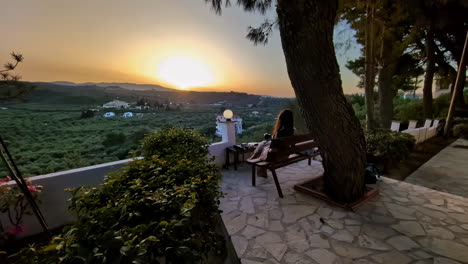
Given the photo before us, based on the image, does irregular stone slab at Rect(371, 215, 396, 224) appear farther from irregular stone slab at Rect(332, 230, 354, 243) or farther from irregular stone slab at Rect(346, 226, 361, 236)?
irregular stone slab at Rect(332, 230, 354, 243)

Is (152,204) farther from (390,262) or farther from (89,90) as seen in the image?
(89,90)

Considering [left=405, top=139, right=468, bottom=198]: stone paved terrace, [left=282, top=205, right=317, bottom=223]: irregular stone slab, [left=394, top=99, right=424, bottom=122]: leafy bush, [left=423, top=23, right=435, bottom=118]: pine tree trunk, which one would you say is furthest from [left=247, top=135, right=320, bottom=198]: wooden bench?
[left=394, top=99, right=424, bottom=122]: leafy bush

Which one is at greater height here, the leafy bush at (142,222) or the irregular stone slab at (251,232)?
the leafy bush at (142,222)

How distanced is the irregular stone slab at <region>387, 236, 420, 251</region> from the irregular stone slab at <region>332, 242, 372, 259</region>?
0.38 metres

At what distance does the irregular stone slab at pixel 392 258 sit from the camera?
192 cm

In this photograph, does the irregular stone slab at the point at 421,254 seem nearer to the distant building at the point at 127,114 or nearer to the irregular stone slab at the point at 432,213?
the irregular stone slab at the point at 432,213

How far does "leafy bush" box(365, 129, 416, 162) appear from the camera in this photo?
436cm

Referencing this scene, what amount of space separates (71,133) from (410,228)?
811 centimetres

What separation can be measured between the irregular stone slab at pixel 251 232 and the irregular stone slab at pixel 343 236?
0.89m

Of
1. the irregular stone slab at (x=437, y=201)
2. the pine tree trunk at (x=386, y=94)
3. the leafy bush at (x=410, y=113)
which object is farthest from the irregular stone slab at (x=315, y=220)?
the leafy bush at (x=410, y=113)

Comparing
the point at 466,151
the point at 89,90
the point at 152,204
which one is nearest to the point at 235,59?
the point at 89,90

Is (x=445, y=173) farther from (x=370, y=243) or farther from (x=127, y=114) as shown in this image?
(x=127, y=114)

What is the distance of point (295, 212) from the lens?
2791 millimetres

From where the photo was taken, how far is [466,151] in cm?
653
